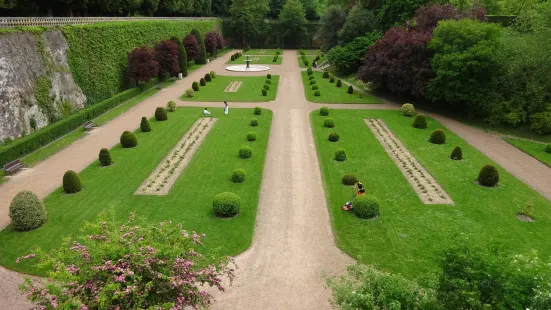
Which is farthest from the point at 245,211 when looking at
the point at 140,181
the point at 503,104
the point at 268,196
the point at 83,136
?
the point at 503,104

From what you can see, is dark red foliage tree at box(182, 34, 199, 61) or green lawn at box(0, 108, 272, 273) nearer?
green lawn at box(0, 108, 272, 273)

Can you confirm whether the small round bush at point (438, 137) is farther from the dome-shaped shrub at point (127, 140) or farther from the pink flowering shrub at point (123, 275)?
the pink flowering shrub at point (123, 275)

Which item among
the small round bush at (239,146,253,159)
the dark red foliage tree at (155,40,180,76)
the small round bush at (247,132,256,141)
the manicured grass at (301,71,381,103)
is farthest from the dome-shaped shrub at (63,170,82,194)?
the dark red foliage tree at (155,40,180,76)

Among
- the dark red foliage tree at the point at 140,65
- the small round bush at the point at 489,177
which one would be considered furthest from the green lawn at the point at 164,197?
the dark red foliage tree at the point at 140,65

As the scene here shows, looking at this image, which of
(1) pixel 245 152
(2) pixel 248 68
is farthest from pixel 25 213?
(2) pixel 248 68

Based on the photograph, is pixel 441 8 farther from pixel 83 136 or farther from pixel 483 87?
pixel 83 136

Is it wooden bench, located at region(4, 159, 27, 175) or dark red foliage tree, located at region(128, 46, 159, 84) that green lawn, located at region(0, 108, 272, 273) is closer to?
wooden bench, located at region(4, 159, 27, 175)

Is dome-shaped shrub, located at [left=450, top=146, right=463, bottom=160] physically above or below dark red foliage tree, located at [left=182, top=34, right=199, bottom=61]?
below
